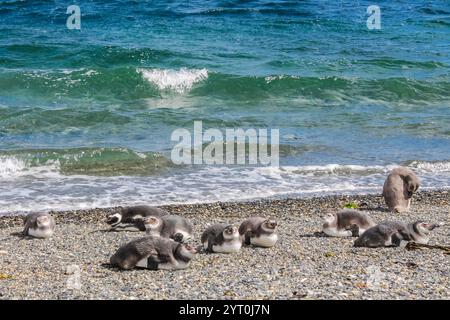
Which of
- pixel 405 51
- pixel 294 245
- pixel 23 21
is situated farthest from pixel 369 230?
pixel 23 21

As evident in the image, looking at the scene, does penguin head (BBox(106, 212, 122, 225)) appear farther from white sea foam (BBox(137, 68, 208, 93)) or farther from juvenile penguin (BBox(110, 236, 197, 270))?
white sea foam (BBox(137, 68, 208, 93))

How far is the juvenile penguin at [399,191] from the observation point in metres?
11.4

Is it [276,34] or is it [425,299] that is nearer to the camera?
[425,299]

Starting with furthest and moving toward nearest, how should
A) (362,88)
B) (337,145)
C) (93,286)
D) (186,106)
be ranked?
(362,88)
(186,106)
(337,145)
(93,286)

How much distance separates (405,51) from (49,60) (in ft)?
34.5

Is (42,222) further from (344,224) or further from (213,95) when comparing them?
(213,95)

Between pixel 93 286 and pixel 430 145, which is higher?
pixel 93 286

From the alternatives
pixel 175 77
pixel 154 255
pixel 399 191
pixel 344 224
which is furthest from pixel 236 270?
pixel 175 77

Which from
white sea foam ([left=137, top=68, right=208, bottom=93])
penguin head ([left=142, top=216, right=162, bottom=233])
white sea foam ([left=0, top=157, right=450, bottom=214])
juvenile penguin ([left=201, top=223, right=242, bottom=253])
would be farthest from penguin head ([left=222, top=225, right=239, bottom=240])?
white sea foam ([left=137, top=68, right=208, bottom=93])

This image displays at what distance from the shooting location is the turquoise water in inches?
528

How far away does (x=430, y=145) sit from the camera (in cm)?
1606

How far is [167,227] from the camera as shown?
362 inches

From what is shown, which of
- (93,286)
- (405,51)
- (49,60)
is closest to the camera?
(93,286)

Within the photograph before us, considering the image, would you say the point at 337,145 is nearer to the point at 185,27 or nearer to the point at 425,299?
the point at 425,299
